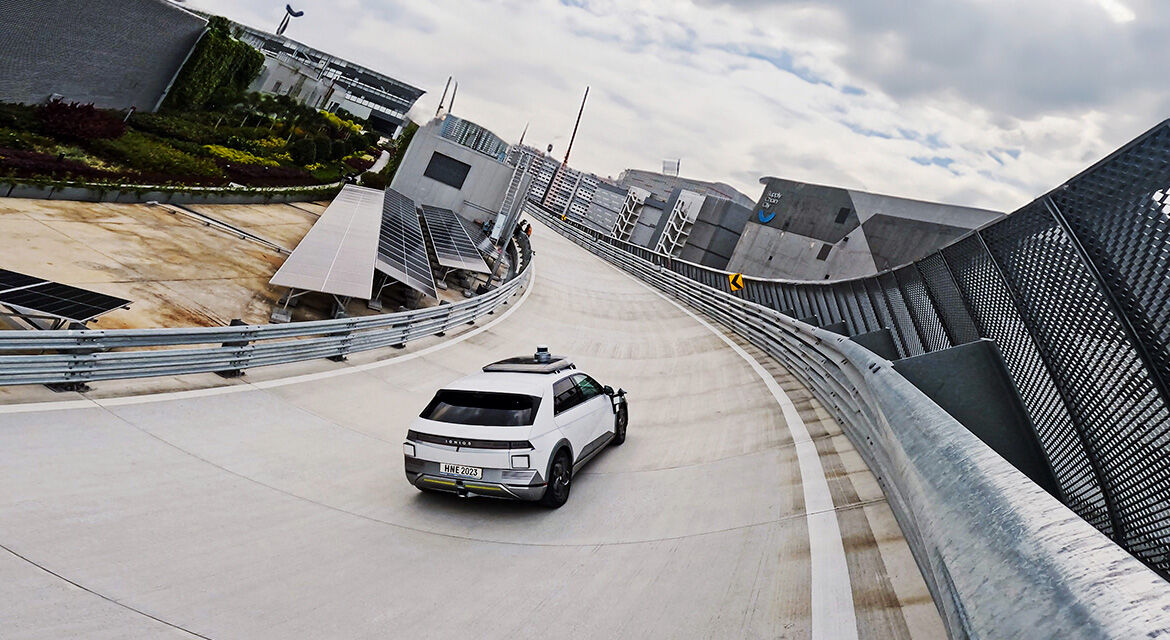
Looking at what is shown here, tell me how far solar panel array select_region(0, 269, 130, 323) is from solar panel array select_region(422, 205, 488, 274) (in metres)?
13.1

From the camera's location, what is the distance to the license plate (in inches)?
273

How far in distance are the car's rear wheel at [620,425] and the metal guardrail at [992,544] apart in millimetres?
3377

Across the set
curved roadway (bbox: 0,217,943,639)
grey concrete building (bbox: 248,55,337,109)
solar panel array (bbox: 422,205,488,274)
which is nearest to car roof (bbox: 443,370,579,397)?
curved roadway (bbox: 0,217,943,639)

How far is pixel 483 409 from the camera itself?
7.34m

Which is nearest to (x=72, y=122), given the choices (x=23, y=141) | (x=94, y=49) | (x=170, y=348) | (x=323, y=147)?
(x=23, y=141)

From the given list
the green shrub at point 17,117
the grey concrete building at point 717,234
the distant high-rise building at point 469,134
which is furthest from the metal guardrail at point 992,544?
the grey concrete building at point 717,234

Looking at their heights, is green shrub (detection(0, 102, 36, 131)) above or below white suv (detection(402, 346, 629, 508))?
below

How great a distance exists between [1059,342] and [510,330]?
14.1m

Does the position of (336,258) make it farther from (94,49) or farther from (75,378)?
(94,49)

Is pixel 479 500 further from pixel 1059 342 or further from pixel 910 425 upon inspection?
pixel 1059 342

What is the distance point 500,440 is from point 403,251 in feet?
49.7

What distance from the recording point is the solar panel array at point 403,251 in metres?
17.4

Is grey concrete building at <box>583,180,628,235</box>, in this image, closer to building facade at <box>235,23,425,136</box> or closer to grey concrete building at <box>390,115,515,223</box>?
building facade at <box>235,23,425,136</box>

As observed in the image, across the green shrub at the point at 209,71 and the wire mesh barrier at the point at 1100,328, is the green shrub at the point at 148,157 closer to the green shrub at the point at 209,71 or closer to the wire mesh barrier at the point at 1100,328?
the green shrub at the point at 209,71
